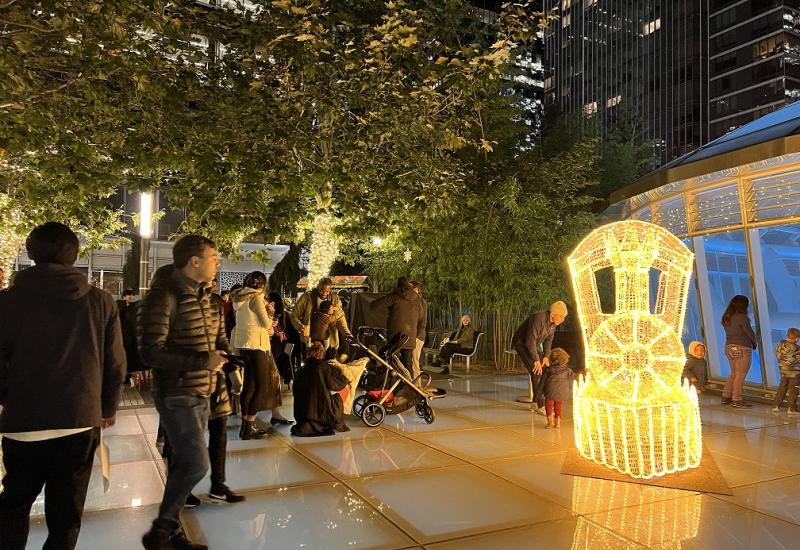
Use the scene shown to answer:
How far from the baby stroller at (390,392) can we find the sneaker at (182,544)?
357cm

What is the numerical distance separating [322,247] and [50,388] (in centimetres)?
764

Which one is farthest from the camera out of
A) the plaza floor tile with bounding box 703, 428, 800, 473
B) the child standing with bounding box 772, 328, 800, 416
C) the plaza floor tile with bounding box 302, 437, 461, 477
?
the child standing with bounding box 772, 328, 800, 416

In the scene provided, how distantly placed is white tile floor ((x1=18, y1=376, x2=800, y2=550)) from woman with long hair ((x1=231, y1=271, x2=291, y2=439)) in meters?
0.34

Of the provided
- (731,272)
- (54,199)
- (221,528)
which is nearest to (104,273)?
(54,199)

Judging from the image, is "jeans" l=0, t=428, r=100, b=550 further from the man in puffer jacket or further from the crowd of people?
the man in puffer jacket

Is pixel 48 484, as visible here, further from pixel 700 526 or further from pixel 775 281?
pixel 775 281

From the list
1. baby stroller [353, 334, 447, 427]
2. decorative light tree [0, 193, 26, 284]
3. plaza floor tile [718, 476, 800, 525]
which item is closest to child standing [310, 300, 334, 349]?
baby stroller [353, 334, 447, 427]

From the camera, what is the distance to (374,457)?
5637 millimetres

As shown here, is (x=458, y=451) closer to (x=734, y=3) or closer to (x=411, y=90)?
(x=411, y=90)

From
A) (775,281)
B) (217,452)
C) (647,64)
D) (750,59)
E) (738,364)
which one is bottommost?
(217,452)

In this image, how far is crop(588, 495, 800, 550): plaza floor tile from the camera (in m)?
3.66

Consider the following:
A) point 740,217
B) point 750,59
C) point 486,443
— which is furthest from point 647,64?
point 486,443

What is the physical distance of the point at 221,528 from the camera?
389cm

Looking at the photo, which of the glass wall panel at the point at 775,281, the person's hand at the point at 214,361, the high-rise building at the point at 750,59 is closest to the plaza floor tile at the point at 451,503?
the person's hand at the point at 214,361
